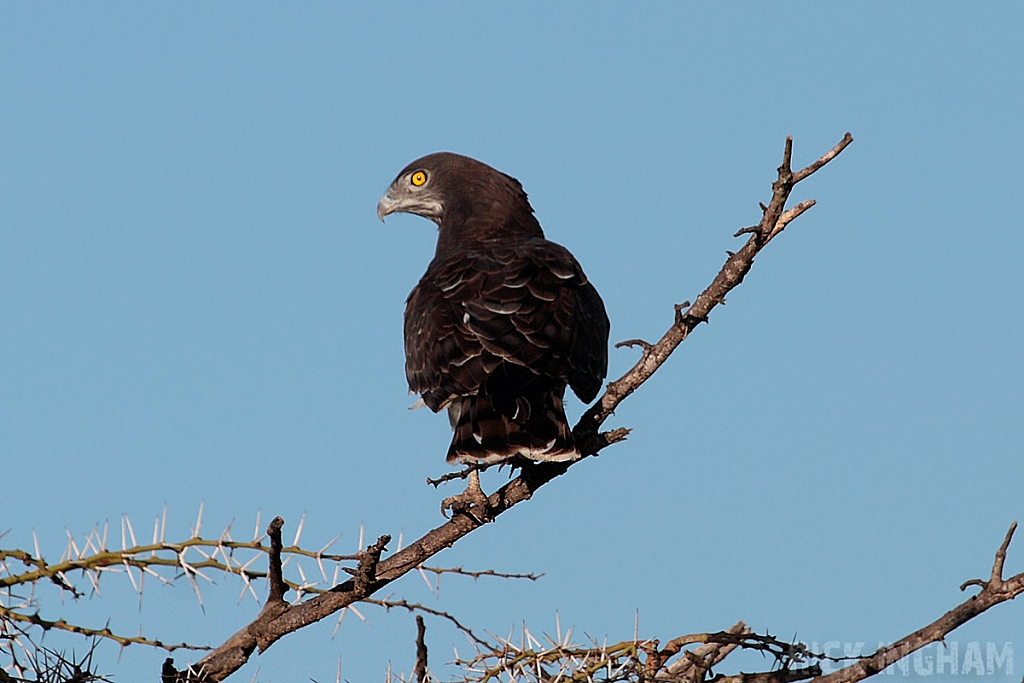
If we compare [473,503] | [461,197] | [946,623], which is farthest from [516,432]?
[461,197]

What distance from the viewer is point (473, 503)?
223 inches

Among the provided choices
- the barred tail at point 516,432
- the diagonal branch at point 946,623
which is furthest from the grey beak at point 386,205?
the diagonal branch at point 946,623

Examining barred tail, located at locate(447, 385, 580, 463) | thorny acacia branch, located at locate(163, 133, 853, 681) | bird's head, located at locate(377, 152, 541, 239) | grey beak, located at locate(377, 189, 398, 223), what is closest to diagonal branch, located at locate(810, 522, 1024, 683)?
thorny acacia branch, located at locate(163, 133, 853, 681)

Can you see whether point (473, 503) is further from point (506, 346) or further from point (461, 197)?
point (461, 197)

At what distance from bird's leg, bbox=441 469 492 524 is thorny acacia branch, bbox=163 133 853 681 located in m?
0.01

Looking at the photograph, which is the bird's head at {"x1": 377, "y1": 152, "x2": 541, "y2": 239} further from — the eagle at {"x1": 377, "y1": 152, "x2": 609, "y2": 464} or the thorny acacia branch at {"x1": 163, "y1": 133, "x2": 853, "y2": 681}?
the thorny acacia branch at {"x1": 163, "y1": 133, "x2": 853, "y2": 681}

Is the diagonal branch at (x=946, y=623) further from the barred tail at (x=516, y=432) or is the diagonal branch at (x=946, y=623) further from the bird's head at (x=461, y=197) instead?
the bird's head at (x=461, y=197)

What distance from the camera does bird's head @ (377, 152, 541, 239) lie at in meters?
8.80

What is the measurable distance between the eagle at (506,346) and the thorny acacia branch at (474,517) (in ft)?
1.54

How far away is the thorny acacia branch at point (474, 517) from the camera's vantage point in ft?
14.8

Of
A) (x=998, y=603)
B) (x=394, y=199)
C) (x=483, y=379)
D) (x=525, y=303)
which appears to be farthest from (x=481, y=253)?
(x=998, y=603)

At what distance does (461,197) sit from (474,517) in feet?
13.7

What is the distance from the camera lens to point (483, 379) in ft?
20.5

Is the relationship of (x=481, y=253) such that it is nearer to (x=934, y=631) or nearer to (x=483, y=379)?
(x=483, y=379)
